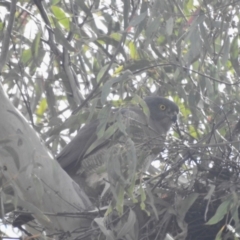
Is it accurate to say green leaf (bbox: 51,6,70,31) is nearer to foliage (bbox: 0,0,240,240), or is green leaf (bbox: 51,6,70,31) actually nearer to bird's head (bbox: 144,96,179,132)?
foliage (bbox: 0,0,240,240)

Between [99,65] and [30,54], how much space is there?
599mm

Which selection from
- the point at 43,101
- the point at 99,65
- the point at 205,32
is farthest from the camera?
the point at 43,101

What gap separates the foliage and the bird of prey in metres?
0.10

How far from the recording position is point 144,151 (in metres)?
4.22

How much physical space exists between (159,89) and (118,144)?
1931 mm

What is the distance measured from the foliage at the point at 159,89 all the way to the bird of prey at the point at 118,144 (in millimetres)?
98

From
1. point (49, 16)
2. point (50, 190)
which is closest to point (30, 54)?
point (49, 16)

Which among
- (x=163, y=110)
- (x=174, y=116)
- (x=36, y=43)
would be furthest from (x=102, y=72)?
(x=163, y=110)

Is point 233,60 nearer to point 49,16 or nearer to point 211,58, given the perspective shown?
point 211,58

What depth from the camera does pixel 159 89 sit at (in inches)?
233

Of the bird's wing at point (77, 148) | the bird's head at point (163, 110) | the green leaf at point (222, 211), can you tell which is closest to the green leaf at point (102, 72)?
the bird's wing at point (77, 148)

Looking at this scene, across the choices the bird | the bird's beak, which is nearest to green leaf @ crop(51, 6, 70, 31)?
the bird

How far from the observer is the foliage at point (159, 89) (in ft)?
13.7

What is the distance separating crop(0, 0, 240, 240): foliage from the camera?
418 centimetres
